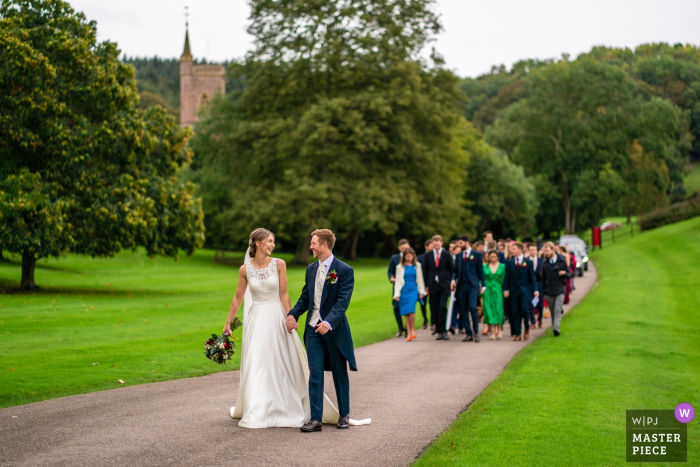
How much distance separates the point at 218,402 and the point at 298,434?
1.85 m

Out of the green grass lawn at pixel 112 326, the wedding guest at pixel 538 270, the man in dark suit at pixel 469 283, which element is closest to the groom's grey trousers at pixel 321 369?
the green grass lawn at pixel 112 326

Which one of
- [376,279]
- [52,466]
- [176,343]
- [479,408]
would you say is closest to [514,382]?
[479,408]

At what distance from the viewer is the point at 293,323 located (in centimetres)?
757

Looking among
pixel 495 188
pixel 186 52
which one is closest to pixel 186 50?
pixel 186 52

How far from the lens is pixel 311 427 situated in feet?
23.9

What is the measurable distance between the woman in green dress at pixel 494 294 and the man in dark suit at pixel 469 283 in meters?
0.31

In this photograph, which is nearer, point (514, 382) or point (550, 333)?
point (514, 382)

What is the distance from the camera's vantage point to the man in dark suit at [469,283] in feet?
49.5

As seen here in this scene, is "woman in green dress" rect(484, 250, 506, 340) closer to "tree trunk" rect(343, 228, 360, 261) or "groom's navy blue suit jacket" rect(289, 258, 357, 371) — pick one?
"groom's navy blue suit jacket" rect(289, 258, 357, 371)

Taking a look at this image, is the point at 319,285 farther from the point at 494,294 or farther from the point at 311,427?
the point at 494,294

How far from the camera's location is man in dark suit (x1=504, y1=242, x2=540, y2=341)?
15.4 metres

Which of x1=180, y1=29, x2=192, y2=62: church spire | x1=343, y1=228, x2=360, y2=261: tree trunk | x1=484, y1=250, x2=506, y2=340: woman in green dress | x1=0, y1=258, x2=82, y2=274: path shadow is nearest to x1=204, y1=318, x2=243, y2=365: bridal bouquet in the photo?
x1=484, y1=250, x2=506, y2=340: woman in green dress

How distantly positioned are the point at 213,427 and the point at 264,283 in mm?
1624

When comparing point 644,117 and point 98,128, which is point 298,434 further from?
point 644,117
